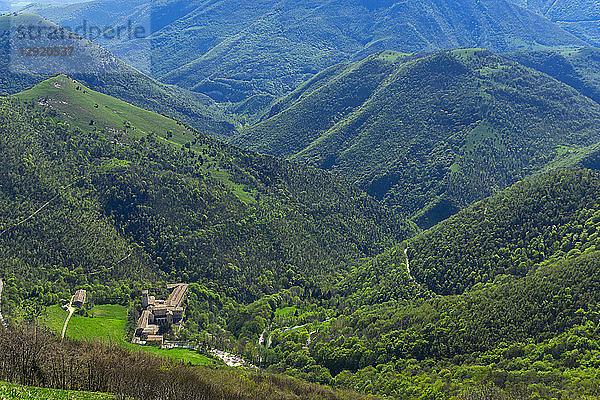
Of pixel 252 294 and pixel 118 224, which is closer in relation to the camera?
pixel 252 294

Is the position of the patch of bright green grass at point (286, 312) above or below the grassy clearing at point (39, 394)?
below

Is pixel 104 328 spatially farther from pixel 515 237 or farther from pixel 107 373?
pixel 515 237

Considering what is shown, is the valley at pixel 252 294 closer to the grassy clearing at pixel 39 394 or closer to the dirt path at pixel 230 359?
the grassy clearing at pixel 39 394

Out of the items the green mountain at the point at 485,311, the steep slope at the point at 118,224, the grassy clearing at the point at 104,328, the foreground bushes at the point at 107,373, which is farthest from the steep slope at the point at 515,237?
the foreground bushes at the point at 107,373

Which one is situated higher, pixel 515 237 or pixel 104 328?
pixel 515 237

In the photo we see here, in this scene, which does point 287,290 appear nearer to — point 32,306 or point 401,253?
point 401,253

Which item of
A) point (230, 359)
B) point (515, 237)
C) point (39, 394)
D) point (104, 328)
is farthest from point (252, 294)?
point (39, 394)

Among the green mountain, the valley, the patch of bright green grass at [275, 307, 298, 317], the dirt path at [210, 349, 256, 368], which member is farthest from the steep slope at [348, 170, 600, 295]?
the dirt path at [210, 349, 256, 368]

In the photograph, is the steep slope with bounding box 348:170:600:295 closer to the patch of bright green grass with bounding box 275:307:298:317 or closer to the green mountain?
the green mountain
